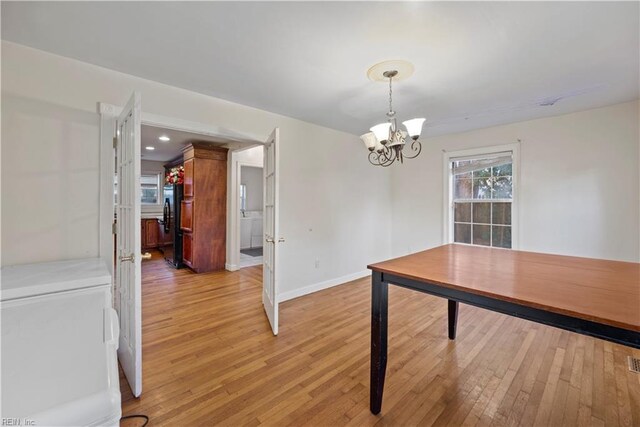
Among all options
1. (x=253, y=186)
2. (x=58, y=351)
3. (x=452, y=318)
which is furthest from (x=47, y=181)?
(x=253, y=186)

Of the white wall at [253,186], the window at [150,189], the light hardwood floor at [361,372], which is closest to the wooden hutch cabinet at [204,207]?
the light hardwood floor at [361,372]

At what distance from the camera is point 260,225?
753 cm

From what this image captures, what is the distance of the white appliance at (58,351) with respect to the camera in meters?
1.17

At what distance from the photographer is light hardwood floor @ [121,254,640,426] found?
1621 millimetres

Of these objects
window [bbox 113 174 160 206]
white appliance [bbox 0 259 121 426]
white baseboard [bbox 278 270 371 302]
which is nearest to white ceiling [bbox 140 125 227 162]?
window [bbox 113 174 160 206]

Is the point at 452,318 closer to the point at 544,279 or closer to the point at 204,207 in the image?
the point at 544,279

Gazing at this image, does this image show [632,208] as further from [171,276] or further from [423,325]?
[171,276]

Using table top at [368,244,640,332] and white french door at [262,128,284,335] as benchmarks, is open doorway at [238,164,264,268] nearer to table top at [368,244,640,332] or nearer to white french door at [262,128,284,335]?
white french door at [262,128,284,335]

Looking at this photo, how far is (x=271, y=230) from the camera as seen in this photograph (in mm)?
2828

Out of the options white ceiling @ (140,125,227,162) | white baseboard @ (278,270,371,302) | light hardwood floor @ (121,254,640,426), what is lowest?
light hardwood floor @ (121,254,640,426)

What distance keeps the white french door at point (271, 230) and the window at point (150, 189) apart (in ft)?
18.7

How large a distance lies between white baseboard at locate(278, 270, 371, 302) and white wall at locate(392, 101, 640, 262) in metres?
2.33

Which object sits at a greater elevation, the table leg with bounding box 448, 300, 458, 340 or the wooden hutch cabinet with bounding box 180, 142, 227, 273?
the wooden hutch cabinet with bounding box 180, 142, 227, 273

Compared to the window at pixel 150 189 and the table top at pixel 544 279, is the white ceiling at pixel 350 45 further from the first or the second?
the window at pixel 150 189
